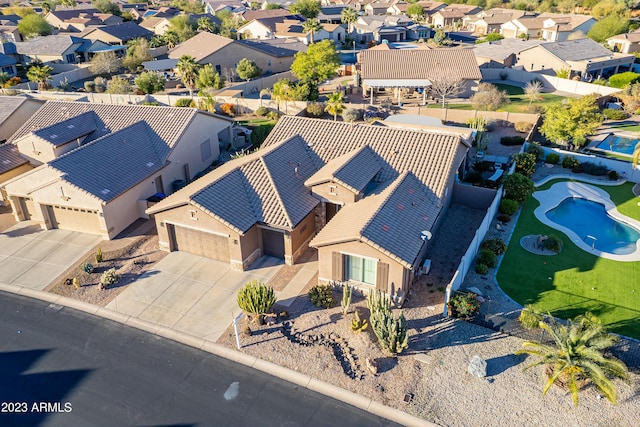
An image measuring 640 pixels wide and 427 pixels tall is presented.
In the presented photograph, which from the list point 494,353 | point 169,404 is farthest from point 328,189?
point 169,404

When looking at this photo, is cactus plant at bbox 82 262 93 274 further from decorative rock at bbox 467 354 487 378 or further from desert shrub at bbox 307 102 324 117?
desert shrub at bbox 307 102 324 117

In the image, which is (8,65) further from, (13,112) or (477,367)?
(477,367)

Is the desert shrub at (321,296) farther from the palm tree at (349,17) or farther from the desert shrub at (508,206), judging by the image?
the palm tree at (349,17)

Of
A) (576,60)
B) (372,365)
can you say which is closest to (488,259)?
(372,365)

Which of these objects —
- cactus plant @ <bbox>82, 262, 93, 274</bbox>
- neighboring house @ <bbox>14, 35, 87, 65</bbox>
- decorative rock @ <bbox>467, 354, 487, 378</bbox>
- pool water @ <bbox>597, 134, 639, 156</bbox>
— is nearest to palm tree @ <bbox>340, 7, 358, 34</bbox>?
neighboring house @ <bbox>14, 35, 87, 65</bbox>

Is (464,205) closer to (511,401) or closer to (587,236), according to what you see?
(587,236)
